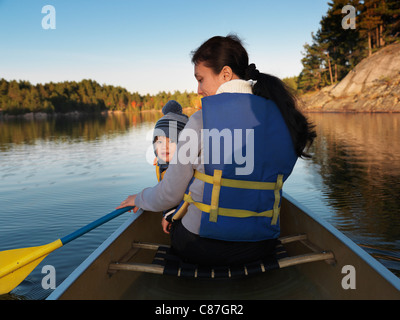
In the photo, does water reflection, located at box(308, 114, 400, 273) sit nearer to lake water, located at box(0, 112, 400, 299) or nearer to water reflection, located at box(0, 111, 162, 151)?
lake water, located at box(0, 112, 400, 299)

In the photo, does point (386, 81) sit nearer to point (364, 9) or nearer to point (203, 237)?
point (364, 9)

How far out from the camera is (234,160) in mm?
1623

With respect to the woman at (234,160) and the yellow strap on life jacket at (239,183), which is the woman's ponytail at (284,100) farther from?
the yellow strap on life jacket at (239,183)

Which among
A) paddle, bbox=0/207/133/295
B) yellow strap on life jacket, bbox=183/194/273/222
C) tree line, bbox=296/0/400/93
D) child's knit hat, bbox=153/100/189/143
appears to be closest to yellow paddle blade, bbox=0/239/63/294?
paddle, bbox=0/207/133/295

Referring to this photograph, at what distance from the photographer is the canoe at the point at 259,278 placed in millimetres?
1694

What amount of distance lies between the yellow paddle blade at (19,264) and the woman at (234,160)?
1315mm

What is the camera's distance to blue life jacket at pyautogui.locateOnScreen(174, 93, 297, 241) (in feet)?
5.34

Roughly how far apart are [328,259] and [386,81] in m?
33.1

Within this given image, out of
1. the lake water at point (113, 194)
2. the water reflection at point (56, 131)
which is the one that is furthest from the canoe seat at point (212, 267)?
the water reflection at point (56, 131)

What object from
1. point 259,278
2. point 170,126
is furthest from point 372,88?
point 259,278

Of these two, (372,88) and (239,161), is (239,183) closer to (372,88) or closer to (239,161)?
(239,161)

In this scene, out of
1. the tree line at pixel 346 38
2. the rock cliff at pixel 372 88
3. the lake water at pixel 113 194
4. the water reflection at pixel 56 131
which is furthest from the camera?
the tree line at pixel 346 38
